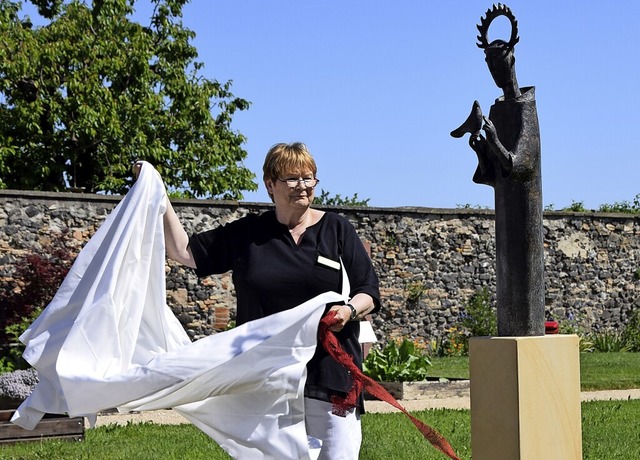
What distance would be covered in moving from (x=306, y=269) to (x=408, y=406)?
6968mm

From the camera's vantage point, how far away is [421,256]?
18703 millimetres

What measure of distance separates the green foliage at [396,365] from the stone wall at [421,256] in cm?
448

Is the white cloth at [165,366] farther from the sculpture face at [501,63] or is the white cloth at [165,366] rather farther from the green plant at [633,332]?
the green plant at [633,332]

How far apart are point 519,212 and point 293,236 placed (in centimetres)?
114

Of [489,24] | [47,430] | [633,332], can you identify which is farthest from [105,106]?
[489,24]

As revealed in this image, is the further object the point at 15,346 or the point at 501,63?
the point at 15,346

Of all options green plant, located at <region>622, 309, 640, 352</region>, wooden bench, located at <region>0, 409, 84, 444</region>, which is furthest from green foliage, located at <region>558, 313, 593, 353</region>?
wooden bench, located at <region>0, 409, 84, 444</region>

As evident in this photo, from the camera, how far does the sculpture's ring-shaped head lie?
4.99 meters

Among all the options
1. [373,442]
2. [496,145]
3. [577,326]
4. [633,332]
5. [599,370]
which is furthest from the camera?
[633,332]

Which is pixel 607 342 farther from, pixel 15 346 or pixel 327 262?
pixel 327 262

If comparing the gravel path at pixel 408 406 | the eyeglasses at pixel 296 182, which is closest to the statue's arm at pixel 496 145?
the eyeglasses at pixel 296 182

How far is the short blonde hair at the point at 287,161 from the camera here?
14.7 feet

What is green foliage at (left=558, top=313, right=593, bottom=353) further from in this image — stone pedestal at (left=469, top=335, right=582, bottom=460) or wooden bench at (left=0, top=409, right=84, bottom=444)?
stone pedestal at (left=469, top=335, right=582, bottom=460)

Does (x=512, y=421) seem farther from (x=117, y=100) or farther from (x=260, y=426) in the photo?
(x=117, y=100)
